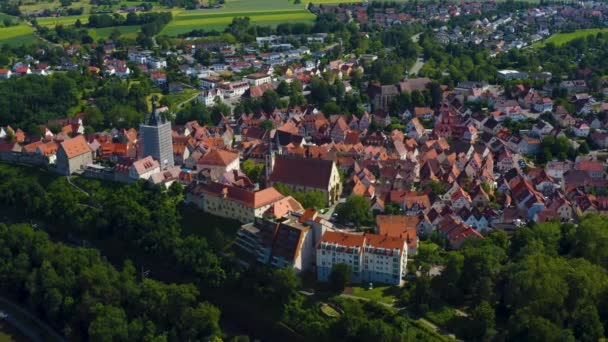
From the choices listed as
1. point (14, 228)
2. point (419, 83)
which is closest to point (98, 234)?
point (14, 228)

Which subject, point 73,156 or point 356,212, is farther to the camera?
point 73,156

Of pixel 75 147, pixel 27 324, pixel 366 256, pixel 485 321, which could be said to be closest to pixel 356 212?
pixel 366 256

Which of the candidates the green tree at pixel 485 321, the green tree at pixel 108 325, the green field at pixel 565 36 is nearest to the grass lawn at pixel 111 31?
the green field at pixel 565 36

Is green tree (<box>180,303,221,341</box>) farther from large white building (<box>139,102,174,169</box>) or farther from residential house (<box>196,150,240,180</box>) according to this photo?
large white building (<box>139,102,174,169</box>)

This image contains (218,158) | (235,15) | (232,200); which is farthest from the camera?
(235,15)

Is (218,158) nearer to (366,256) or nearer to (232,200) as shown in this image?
(232,200)

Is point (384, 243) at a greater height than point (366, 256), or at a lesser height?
greater

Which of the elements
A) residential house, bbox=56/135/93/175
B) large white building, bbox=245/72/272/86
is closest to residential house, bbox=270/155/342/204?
residential house, bbox=56/135/93/175
